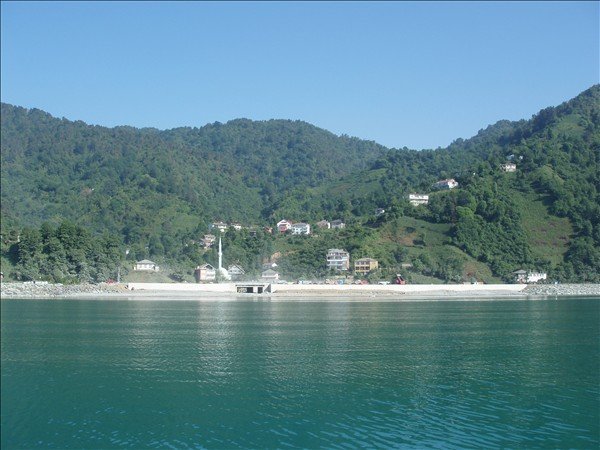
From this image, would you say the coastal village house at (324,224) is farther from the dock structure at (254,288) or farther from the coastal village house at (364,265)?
the dock structure at (254,288)

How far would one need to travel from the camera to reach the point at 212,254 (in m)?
89.9

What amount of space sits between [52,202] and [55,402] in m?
99.2

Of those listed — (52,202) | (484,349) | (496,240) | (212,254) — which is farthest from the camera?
(52,202)

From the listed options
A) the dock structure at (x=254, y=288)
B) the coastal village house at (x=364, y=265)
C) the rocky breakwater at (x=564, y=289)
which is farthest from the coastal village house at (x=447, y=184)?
the dock structure at (x=254, y=288)

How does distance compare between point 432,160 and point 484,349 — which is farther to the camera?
point 432,160

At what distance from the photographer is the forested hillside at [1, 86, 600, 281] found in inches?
3263

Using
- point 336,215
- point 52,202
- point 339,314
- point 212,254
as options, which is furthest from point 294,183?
point 339,314

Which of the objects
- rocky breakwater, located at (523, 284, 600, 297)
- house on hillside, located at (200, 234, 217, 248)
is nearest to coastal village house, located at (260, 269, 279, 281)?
house on hillside, located at (200, 234, 217, 248)

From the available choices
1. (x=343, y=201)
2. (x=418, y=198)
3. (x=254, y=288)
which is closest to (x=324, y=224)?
(x=343, y=201)

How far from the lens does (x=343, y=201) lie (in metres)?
124

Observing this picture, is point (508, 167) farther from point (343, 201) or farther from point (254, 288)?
point (254, 288)

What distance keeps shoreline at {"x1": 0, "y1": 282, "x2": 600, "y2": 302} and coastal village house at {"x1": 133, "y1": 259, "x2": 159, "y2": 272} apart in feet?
38.9

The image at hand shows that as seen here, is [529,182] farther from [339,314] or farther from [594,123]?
[339,314]

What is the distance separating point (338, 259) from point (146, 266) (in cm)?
2467
